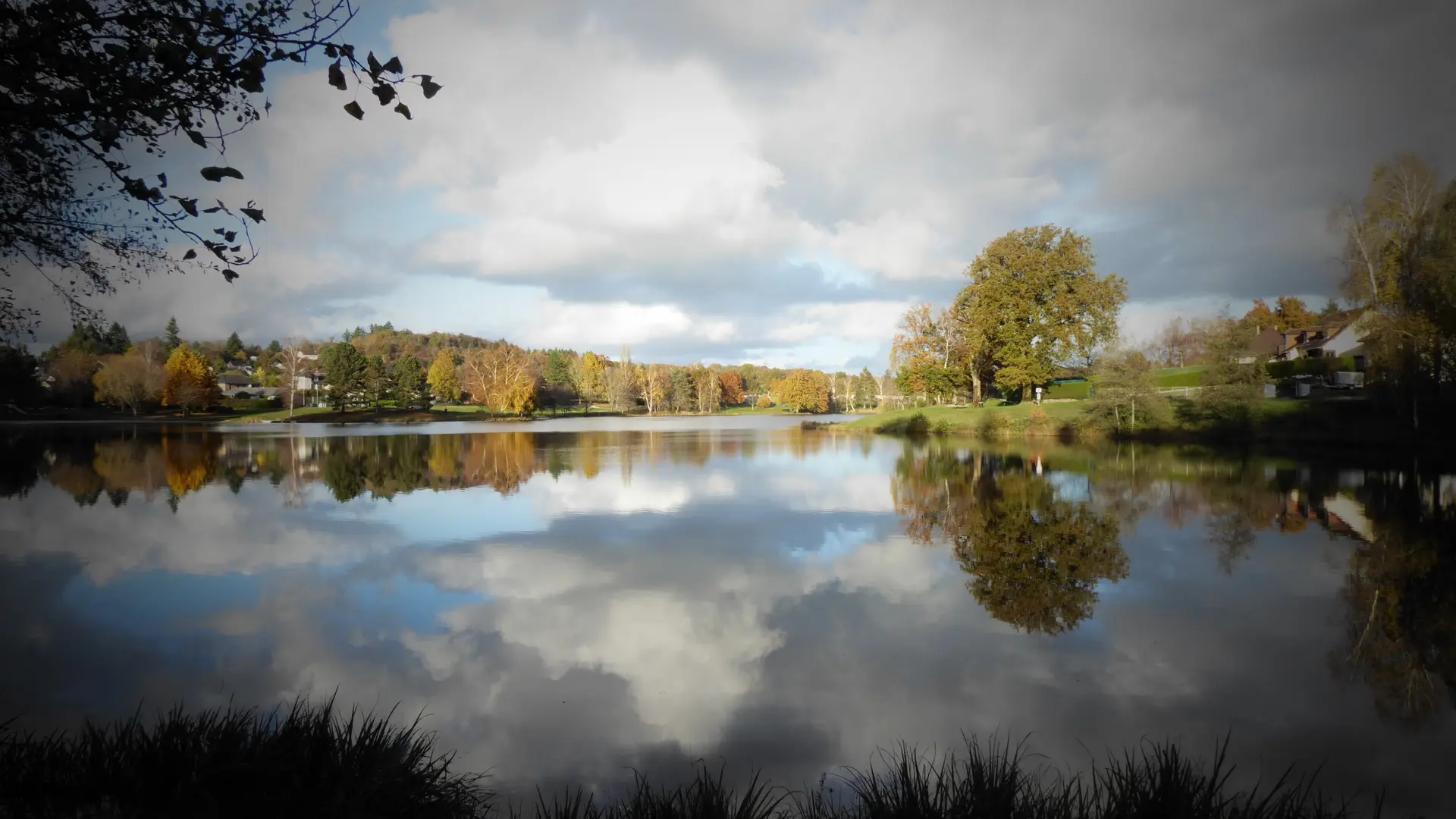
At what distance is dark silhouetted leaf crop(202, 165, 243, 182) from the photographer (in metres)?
3.40

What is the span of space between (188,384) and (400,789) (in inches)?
3327

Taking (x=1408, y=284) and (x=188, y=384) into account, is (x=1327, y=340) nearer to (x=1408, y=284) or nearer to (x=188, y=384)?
(x=1408, y=284)

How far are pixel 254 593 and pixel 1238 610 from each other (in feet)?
35.0

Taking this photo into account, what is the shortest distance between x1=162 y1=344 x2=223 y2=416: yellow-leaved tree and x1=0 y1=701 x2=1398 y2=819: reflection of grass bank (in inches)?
3243

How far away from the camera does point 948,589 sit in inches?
319

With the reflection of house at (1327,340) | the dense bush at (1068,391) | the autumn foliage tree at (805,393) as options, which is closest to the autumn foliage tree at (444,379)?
the autumn foliage tree at (805,393)

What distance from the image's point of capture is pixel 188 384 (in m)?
70.4

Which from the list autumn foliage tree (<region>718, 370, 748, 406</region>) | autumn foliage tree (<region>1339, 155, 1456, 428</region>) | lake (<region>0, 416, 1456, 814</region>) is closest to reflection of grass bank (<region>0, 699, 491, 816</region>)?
lake (<region>0, 416, 1456, 814</region>)

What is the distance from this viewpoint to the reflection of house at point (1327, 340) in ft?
145

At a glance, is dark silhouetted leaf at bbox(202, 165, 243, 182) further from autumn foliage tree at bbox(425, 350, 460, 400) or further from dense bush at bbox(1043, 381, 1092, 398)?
autumn foliage tree at bbox(425, 350, 460, 400)

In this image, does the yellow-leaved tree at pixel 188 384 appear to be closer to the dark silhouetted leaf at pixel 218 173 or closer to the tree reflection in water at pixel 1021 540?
Answer: the tree reflection in water at pixel 1021 540

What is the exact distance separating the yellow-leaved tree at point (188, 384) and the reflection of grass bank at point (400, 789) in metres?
82.4

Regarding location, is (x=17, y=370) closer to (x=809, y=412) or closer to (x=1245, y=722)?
(x=1245, y=722)

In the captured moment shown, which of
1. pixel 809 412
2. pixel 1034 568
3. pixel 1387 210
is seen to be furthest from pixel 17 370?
pixel 809 412
